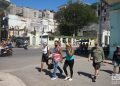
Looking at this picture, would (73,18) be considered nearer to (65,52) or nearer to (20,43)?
(20,43)

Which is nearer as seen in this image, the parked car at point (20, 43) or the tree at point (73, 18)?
the parked car at point (20, 43)

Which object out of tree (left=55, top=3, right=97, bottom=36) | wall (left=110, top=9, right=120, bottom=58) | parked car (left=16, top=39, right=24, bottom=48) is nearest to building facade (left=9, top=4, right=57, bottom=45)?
tree (left=55, top=3, right=97, bottom=36)

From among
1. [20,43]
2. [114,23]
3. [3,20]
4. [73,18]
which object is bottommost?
[20,43]

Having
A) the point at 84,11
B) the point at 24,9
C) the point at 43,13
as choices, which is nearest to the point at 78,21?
the point at 84,11

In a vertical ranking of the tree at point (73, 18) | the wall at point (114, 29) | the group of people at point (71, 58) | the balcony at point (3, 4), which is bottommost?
the group of people at point (71, 58)

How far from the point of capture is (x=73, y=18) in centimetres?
7969

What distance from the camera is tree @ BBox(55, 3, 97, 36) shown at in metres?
78.8

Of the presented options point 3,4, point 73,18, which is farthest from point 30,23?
point 3,4

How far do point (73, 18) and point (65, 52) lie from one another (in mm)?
60862

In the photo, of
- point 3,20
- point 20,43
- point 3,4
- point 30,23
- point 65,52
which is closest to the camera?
point 65,52

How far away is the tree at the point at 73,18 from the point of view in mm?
78812

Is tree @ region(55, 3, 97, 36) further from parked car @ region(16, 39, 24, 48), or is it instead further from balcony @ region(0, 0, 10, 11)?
parked car @ region(16, 39, 24, 48)

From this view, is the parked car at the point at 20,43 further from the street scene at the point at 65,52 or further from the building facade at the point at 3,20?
the building facade at the point at 3,20

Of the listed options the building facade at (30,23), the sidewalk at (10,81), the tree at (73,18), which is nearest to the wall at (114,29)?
the sidewalk at (10,81)
